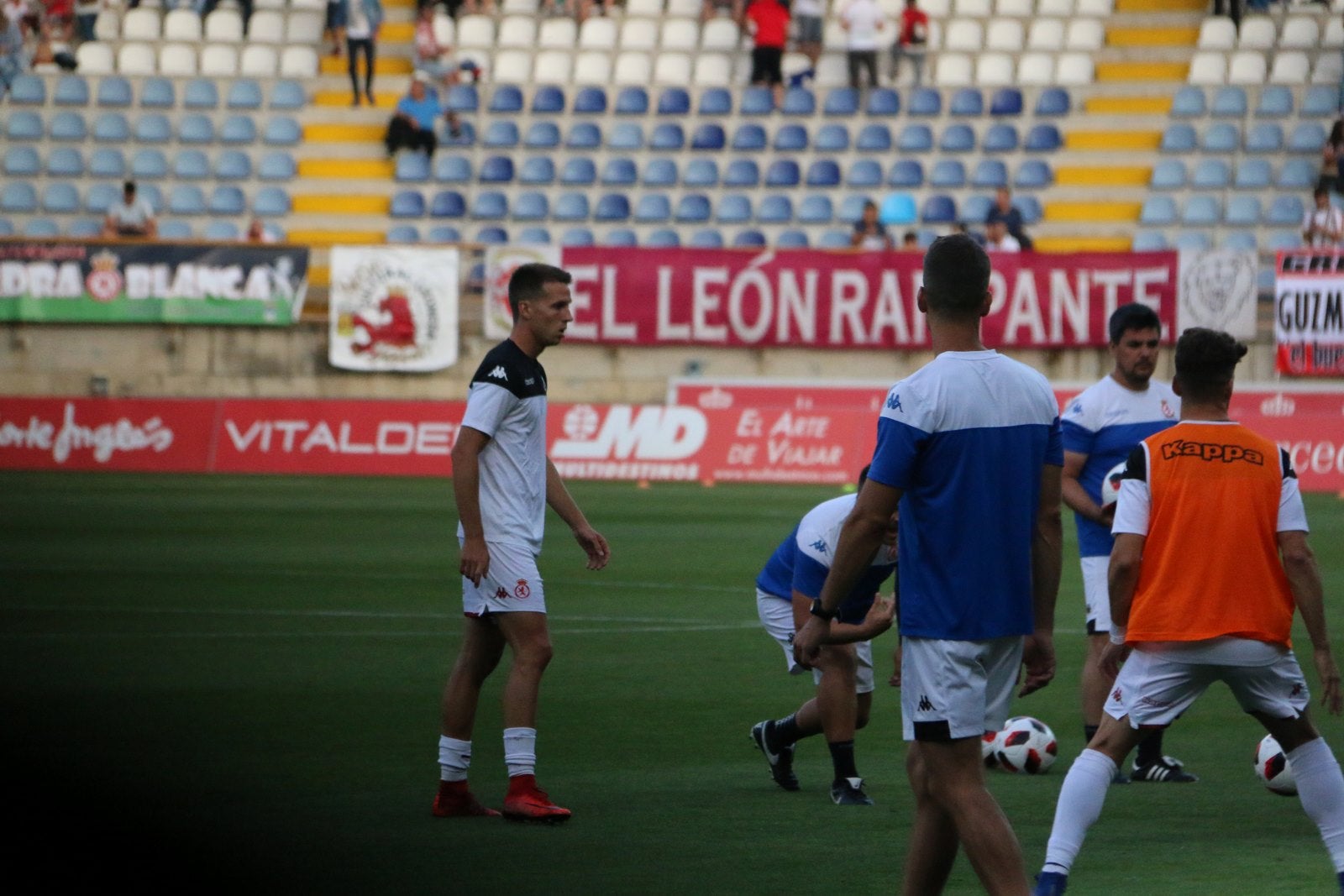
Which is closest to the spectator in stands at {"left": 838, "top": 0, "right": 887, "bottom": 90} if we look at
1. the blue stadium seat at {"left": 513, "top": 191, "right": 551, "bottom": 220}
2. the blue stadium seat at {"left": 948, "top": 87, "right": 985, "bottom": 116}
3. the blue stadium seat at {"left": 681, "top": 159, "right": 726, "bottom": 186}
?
the blue stadium seat at {"left": 948, "top": 87, "right": 985, "bottom": 116}

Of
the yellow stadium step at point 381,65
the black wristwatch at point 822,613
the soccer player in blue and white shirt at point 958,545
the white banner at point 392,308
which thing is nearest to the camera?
the soccer player in blue and white shirt at point 958,545

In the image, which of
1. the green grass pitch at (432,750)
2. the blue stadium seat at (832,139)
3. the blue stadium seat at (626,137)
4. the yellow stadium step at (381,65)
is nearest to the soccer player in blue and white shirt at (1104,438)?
the green grass pitch at (432,750)

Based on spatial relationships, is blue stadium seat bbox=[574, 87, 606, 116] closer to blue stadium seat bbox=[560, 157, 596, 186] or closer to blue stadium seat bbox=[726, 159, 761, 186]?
blue stadium seat bbox=[560, 157, 596, 186]

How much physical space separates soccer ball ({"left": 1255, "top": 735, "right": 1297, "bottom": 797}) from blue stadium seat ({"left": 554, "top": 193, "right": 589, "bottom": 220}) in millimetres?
25809

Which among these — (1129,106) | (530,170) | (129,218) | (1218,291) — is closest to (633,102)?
(530,170)

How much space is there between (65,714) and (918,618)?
572 cm

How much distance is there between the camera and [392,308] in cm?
2959

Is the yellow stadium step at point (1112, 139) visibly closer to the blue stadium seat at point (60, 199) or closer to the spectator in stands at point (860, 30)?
the spectator in stands at point (860, 30)

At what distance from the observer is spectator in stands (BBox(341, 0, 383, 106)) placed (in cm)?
3438

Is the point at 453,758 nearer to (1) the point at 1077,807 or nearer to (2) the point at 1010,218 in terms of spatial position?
(1) the point at 1077,807

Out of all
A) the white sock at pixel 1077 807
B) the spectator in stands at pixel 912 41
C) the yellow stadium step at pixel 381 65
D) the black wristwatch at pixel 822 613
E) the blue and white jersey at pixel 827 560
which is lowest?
the white sock at pixel 1077 807

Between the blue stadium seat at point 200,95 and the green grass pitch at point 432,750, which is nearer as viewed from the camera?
the green grass pitch at point 432,750

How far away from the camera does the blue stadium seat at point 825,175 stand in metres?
33.1

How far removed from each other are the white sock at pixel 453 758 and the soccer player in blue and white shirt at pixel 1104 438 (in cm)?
278
